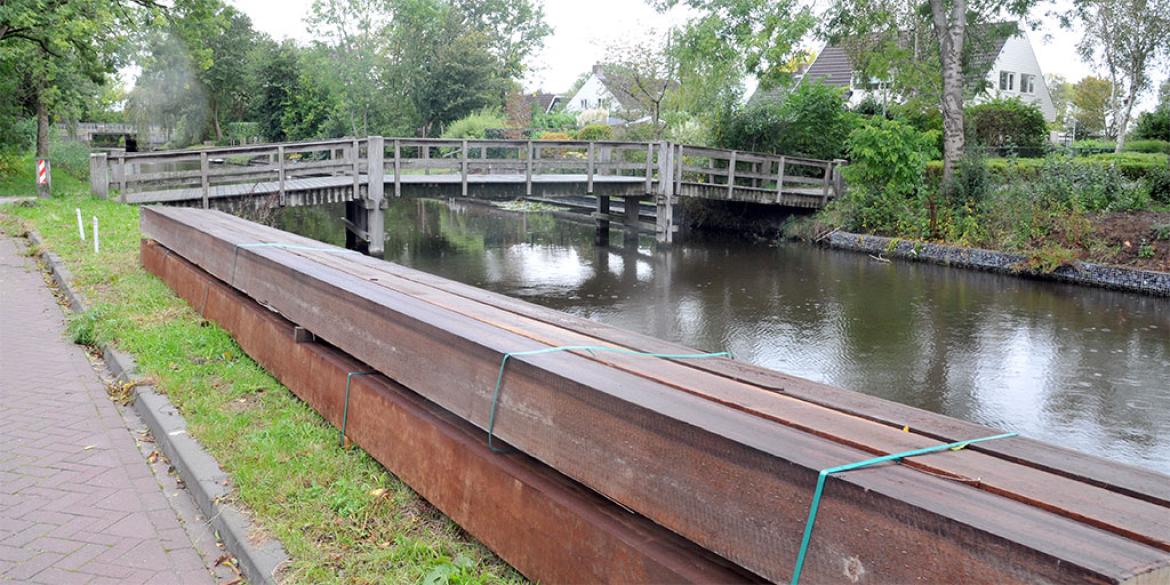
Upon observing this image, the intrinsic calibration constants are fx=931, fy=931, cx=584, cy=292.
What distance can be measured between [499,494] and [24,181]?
28283 millimetres

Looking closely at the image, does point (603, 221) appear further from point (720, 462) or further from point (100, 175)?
point (720, 462)

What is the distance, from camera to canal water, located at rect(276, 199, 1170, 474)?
345 inches

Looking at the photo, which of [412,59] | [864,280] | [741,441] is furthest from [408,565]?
[412,59]

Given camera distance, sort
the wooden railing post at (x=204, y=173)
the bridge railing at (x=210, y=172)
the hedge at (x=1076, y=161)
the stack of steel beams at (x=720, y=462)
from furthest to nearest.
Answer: the hedge at (x=1076, y=161) → the bridge railing at (x=210, y=172) → the wooden railing post at (x=204, y=173) → the stack of steel beams at (x=720, y=462)

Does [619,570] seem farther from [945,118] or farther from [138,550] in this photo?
[945,118]

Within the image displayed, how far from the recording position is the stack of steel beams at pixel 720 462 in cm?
190

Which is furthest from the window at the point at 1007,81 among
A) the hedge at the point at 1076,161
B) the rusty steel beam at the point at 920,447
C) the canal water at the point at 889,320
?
the rusty steel beam at the point at 920,447

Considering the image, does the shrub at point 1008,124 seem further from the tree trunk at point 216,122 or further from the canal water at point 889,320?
the tree trunk at point 216,122

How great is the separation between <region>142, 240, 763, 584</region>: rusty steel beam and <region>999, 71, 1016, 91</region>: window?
50362 millimetres

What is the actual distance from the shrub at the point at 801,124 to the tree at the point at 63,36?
16517 mm

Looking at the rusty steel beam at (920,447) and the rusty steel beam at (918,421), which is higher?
the rusty steel beam at (920,447)

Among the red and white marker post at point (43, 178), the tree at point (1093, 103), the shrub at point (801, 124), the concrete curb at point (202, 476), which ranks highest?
the tree at point (1093, 103)

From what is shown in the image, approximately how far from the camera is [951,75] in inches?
816

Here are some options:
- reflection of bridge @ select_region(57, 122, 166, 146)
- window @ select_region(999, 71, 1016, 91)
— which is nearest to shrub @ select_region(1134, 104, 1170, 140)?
window @ select_region(999, 71, 1016, 91)
